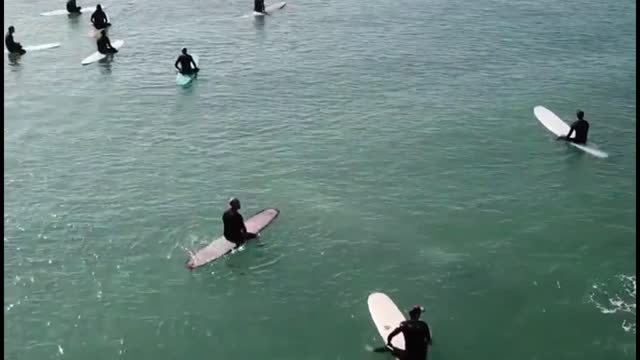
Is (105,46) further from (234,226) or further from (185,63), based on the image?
(234,226)

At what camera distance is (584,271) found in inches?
919

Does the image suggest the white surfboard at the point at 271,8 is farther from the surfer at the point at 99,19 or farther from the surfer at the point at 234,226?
the surfer at the point at 234,226

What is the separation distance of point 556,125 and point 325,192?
11.1 meters

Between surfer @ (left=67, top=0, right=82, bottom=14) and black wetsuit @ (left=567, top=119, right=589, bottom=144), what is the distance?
118 feet

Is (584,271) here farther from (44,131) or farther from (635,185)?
(44,131)

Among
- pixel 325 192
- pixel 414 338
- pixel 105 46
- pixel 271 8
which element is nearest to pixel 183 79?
pixel 105 46

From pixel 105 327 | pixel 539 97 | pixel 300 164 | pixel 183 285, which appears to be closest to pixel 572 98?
pixel 539 97

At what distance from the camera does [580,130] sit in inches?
1233

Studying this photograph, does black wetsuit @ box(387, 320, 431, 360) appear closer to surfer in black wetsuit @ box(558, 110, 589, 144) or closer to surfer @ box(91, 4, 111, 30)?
surfer in black wetsuit @ box(558, 110, 589, 144)

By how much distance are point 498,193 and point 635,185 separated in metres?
5.10

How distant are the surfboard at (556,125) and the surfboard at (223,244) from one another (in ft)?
42.7

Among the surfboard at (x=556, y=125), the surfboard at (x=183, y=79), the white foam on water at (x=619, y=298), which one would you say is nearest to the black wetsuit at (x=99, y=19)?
the surfboard at (x=183, y=79)

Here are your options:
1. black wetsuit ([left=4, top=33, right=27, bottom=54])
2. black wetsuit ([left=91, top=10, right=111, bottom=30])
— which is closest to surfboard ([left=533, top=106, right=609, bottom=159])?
black wetsuit ([left=91, top=10, right=111, bottom=30])

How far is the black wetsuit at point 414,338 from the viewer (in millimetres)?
18734
